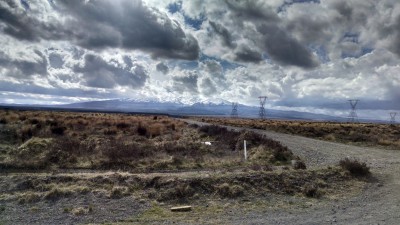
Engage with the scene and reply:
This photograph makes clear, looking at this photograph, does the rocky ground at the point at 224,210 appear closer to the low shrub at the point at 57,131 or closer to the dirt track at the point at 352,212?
the dirt track at the point at 352,212

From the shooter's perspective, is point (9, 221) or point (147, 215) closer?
point (9, 221)

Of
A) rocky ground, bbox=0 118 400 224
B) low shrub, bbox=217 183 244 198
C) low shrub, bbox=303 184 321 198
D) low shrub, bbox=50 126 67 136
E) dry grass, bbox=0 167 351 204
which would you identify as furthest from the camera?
low shrub, bbox=50 126 67 136

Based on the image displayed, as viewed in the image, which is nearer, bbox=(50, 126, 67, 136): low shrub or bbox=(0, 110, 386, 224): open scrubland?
bbox=(0, 110, 386, 224): open scrubland

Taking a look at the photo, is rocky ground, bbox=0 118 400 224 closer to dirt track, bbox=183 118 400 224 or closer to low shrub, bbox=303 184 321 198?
dirt track, bbox=183 118 400 224

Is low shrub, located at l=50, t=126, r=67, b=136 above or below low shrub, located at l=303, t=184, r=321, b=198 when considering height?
above

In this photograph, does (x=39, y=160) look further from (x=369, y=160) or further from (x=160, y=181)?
(x=369, y=160)

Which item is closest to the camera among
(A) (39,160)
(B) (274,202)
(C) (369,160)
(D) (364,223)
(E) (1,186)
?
(D) (364,223)

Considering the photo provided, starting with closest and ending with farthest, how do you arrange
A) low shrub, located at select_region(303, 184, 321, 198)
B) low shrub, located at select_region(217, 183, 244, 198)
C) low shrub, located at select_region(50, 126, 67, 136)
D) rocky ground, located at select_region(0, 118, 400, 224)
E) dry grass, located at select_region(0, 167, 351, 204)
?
rocky ground, located at select_region(0, 118, 400, 224) < dry grass, located at select_region(0, 167, 351, 204) < low shrub, located at select_region(217, 183, 244, 198) < low shrub, located at select_region(303, 184, 321, 198) < low shrub, located at select_region(50, 126, 67, 136)

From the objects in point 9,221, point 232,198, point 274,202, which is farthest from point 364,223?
point 9,221

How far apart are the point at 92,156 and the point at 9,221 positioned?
11698 millimetres

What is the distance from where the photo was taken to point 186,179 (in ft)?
52.0

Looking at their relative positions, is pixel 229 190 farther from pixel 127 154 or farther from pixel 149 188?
pixel 127 154

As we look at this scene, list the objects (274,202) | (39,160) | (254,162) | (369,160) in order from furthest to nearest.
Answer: (369,160) → (254,162) → (39,160) → (274,202)

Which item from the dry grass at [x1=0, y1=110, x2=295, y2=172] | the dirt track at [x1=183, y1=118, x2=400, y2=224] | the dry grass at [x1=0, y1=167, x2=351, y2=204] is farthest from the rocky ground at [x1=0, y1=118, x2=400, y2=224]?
the dry grass at [x1=0, y1=110, x2=295, y2=172]
